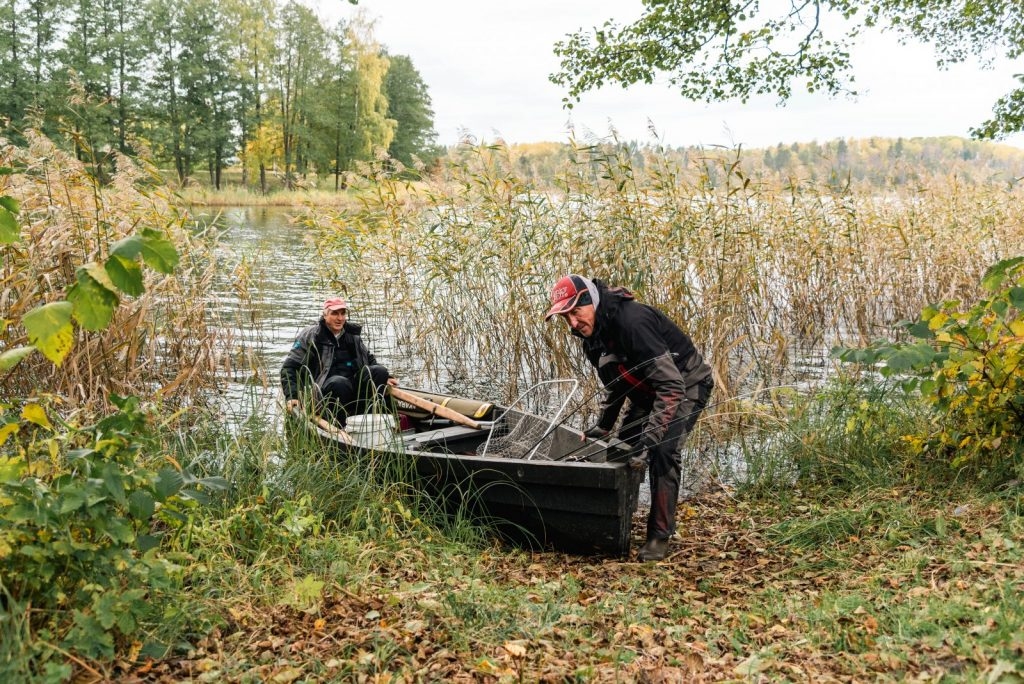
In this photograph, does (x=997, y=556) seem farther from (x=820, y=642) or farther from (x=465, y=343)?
(x=465, y=343)

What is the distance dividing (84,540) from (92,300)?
4.21 ft

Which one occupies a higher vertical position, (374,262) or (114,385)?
(374,262)

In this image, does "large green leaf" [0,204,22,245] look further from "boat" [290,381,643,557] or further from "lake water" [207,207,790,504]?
"lake water" [207,207,790,504]

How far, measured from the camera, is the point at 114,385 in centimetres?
641

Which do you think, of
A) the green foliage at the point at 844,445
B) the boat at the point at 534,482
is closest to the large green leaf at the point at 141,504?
the boat at the point at 534,482

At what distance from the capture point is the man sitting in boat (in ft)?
23.2

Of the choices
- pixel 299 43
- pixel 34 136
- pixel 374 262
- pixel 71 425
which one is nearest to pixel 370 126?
pixel 299 43

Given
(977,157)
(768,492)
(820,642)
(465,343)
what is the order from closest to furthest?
(820,642) → (768,492) → (465,343) → (977,157)

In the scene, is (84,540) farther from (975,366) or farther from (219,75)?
(219,75)

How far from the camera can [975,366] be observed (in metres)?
4.83

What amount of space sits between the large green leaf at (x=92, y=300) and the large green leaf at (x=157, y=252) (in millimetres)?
117

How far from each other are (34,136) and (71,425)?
3.97 metres

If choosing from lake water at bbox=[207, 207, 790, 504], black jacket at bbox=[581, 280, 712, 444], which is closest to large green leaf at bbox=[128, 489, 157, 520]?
lake water at bbox=[207, 207, 790, 504]

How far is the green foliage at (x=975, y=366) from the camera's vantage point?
4.67m
